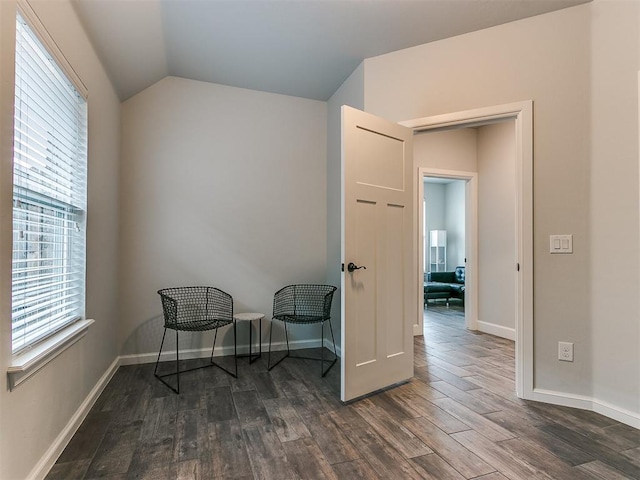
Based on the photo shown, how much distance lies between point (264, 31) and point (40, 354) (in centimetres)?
249

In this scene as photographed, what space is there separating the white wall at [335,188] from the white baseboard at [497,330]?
2.05m

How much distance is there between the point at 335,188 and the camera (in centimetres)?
364

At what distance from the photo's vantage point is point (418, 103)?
2850 millimetres

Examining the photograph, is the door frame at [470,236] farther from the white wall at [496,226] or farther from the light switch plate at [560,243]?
the light switch plate at [560,243]

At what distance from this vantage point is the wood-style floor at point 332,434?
5.56 ft

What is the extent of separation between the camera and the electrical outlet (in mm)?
2379

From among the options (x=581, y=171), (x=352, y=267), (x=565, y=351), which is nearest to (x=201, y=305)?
(x=352, y=267)

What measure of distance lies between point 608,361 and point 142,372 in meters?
3.45

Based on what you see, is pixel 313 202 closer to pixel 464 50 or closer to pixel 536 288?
pixel 464 50

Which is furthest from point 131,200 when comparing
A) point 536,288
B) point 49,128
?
point 536,288

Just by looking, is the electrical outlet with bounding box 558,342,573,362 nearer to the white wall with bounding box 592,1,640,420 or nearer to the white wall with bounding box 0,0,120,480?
the white wall with bounding box 592,1,640,420

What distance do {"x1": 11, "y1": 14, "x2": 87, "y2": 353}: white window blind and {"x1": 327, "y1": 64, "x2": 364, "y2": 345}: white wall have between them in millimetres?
2079

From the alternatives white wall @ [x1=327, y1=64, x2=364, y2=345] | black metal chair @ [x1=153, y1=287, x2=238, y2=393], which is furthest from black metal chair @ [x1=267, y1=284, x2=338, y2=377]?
black metal chair @ [x1=153, y1=287, x2=238, y2=393]

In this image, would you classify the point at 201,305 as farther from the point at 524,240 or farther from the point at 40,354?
the point at 524,240
